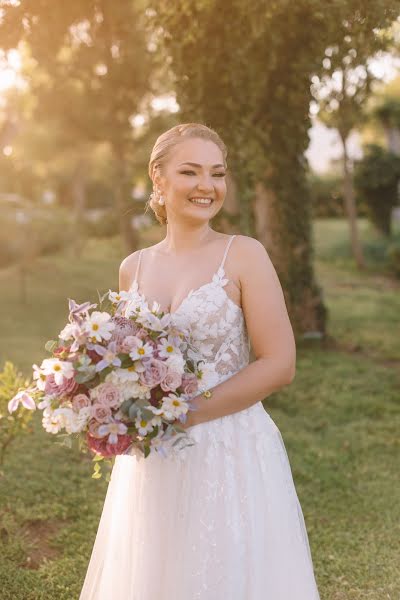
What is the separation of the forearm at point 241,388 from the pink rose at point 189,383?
137 millimetres

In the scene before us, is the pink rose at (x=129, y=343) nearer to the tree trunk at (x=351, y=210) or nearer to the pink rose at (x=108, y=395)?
the pink rose at (x=108, y=395)

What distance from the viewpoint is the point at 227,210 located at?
8320mm

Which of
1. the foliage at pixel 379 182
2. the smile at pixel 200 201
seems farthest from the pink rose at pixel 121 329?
the foliage at pixel 379 182

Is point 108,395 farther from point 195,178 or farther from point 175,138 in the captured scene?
point 175,138

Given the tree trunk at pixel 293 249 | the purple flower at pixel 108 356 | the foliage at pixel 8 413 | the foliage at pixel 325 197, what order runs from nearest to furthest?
1. the purple flower at pixel 108 356
2. the foliage at pixel 8 413
3. the tree trunk at pixel 293 249
4. the foliage at pixel 325 197

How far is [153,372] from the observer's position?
244cm

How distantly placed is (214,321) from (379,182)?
823 inches

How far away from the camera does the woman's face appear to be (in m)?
2.82

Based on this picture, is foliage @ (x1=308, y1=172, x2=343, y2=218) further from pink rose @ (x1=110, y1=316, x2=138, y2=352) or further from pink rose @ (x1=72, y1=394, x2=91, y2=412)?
pink rose @ (x1=72, y1=394, x2=91, y2=412)

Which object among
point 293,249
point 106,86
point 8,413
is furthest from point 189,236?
point 106,86

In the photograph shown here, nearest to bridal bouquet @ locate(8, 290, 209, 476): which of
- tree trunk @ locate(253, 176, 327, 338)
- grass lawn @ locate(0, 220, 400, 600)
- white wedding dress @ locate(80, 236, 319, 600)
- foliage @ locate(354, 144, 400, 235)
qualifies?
white wedding dress @ locate(80, 236, 319, 600)

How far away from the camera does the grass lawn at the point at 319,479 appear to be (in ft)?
15.4

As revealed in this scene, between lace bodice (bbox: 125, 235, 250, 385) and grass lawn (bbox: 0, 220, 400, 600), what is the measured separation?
2288mm

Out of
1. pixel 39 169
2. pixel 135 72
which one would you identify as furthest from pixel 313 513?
pixel 39 169
